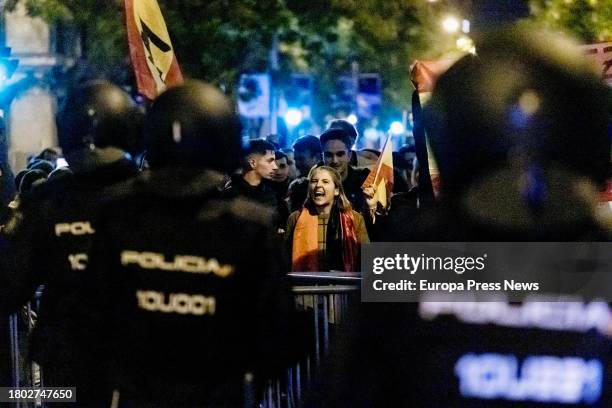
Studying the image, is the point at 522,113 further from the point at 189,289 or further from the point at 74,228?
the point at 74,228

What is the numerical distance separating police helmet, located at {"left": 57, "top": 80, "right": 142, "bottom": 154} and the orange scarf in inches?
101

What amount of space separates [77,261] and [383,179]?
4839 mm

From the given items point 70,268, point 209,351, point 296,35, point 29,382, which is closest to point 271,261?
point 209,351

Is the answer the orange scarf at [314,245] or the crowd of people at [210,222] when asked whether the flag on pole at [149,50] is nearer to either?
the orange scarf at [314,245]

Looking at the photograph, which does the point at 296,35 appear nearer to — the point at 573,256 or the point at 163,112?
the point at 163,112

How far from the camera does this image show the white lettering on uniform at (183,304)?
12.3 ft

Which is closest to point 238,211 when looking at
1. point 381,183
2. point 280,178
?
point 381,183

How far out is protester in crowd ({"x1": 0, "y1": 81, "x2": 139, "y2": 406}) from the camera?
4648 mm

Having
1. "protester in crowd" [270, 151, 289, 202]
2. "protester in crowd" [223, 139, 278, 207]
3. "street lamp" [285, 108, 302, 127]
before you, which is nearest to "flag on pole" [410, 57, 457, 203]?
"protester in crowd" [223, 139, 278, 207]

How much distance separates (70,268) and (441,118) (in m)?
2.74

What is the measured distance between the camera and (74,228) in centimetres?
476

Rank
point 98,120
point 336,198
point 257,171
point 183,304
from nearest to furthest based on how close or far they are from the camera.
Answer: point 183,304 < point 98,120 < point 336,198 < point 257,171

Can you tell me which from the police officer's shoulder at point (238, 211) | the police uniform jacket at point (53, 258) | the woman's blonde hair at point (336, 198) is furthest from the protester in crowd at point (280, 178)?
the police officer's shoulder at point (238, 211)

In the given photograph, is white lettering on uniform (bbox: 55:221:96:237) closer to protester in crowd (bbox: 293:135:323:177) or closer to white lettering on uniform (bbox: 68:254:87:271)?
white lettering on uniform (bbox: 68:254:87:271)
